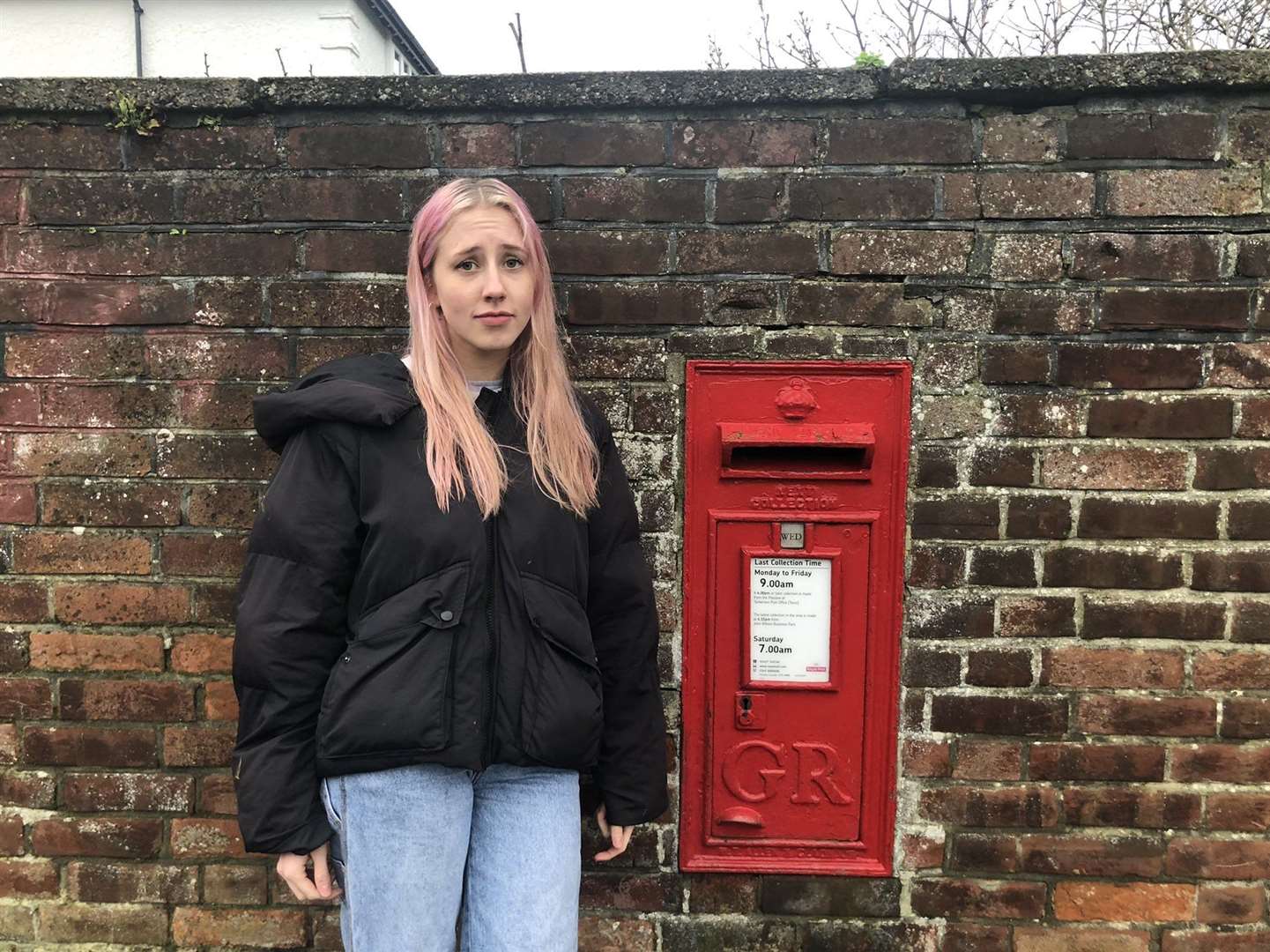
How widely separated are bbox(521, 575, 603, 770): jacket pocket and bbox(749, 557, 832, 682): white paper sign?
23.8 inches

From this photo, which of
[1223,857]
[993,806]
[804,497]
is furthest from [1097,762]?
[804,497]

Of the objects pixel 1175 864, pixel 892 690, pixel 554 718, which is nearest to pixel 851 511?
pixel 892 690

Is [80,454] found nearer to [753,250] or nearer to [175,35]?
[753,250]

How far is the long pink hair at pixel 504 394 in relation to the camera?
4.90 feet

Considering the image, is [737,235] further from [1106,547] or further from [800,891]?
[800,891]

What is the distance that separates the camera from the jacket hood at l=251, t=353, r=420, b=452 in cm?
147

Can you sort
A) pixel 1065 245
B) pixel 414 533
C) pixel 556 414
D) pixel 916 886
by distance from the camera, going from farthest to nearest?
1. pixel 916 886
2. pixel 1065 245
3. pixel 556 414
4. pixel 414 533

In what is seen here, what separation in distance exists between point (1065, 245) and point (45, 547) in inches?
97.8

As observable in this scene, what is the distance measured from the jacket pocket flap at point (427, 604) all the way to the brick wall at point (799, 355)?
0.69m

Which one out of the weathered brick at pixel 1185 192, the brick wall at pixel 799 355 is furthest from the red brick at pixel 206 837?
the weathered brick at pixel 1185 192

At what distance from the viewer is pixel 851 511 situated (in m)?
2.00

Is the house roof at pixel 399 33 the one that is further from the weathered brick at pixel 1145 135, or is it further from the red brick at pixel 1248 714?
the red brick at pixel 1248 714

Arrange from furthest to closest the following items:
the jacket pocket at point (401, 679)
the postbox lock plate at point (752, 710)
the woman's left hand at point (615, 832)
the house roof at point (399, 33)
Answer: the house roof at point (399, 33)
the postbox lock plate at point (752, 710)
the woman's left hand at point (615, 832)
the jacket pocket at point (401, 679)

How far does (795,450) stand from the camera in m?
1.99
